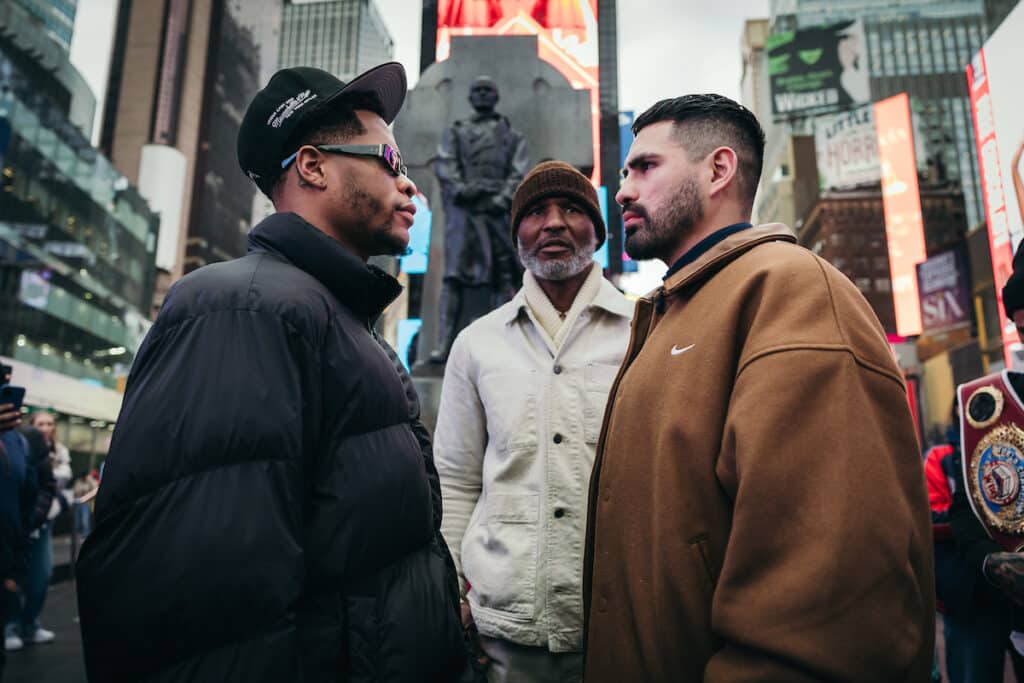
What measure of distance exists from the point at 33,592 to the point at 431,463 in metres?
7.11

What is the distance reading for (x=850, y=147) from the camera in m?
48.3

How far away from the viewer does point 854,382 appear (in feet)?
4.33

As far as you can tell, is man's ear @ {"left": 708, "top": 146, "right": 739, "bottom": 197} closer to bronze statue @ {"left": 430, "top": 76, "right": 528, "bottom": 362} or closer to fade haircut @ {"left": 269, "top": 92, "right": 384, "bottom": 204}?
fade haircut @ {"left": 269, "top": 92, "right": 384, "bottom": 204}

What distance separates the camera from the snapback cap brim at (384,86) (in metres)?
1.90

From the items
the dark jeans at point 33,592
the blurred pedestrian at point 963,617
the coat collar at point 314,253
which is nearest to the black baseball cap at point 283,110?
the coat collar at point 314,253

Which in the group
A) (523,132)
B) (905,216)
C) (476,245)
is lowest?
(476,245)

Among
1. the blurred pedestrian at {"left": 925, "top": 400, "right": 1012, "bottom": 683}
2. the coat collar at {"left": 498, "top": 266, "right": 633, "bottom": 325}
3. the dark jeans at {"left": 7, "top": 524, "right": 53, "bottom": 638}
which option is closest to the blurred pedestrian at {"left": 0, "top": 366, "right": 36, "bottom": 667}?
the dark jeans at {"left": 7, "top": 524, "right": 53, "bottom": 638}

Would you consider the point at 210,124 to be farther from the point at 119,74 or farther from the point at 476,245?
the point at 476,245

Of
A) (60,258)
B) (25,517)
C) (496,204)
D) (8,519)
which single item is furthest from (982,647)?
(60,258)

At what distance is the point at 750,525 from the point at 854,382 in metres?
0.35

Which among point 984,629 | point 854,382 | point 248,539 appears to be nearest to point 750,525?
point 854,382

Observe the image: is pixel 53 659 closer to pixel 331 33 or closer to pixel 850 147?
pixel 850 147

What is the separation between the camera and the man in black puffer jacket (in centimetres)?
120

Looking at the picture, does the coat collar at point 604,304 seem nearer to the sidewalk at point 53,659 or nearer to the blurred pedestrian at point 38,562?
the sidewalk at point 53,659
